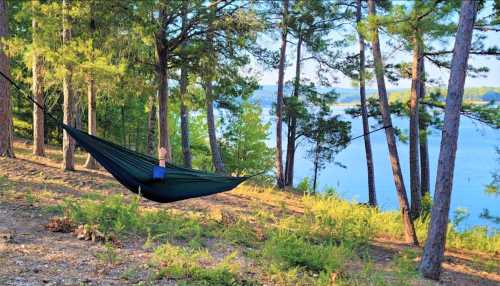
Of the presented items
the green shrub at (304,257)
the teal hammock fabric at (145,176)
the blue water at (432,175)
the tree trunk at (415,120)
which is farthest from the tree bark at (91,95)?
the blue water at (432,175)

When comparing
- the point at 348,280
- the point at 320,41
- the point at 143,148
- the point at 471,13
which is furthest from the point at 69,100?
the point at 143,148

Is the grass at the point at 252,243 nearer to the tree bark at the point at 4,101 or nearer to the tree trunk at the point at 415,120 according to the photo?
the tree trunk at the point at 415,120

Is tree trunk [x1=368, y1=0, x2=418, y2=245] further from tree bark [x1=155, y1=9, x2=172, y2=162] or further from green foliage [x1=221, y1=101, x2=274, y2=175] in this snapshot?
green foliage [x1=221, y1=101, x2=274, y2=175]

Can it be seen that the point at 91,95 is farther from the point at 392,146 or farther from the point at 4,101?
the point at 392,146

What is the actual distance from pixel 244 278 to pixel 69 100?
4328mm

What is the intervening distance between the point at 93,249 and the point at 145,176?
766mm

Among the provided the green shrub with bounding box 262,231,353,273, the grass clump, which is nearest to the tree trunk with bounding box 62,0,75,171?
the grass clump

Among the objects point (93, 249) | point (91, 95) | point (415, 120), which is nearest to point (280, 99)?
point (415, 120)

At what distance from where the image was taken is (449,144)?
13.5 feet

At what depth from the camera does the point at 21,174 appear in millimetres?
5938

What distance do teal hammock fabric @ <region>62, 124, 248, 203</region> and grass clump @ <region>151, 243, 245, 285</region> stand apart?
2.47 feet

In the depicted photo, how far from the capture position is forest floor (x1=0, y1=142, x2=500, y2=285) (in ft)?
9.61

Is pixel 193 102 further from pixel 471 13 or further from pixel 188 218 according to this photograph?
pixel 471 13

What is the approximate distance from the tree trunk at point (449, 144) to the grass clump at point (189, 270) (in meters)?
2.15
